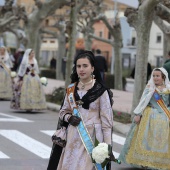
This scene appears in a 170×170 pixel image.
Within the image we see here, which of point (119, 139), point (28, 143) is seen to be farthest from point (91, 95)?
point (119, 139)

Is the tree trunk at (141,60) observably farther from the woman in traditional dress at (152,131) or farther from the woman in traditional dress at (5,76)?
the woman in traditional dress at (5,76)

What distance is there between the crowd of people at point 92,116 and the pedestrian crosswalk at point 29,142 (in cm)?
129

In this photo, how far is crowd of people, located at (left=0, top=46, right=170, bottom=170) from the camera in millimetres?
5789

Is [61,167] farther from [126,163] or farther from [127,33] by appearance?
[127,33]

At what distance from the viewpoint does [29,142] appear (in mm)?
10656

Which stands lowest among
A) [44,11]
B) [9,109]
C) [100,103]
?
[9,109]

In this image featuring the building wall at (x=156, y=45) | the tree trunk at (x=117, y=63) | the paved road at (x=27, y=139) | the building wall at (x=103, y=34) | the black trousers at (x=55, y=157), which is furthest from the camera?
the building wall at (x=103, y=34)

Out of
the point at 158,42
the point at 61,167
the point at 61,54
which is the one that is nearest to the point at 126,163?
the point at 61,167

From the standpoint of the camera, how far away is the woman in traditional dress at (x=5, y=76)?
62.4 ft

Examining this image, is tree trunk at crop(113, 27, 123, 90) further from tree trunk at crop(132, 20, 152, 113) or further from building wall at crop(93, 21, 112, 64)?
building wall at crop(93, 21, 112, 64)

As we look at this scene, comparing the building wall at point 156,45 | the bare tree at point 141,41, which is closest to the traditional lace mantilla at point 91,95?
the bare tree at point 141,41

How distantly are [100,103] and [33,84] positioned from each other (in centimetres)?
982

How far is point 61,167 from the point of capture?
584 cm

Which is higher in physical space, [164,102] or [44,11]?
[44,11]
